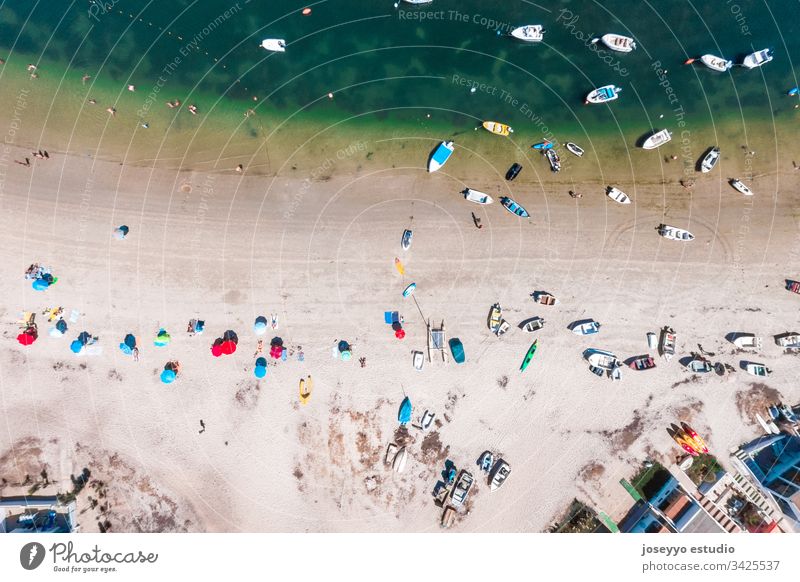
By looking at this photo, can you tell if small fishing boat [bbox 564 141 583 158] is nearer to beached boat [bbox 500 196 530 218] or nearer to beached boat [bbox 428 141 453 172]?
beached boat [bbox 500 196 530 218]

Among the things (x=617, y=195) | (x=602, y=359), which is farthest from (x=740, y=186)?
(x=602, y=359)

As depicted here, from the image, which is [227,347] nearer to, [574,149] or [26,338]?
[26,338]

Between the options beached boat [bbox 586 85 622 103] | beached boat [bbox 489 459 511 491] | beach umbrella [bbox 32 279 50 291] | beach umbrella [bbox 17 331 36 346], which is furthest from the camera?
beached boat [bbox 489 459 511 491]

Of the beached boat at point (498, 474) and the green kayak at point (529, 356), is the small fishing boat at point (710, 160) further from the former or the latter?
the beached boat at point (498, 474)
